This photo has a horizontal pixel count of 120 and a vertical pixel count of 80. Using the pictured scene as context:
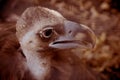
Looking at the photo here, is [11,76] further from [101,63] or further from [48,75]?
[101,63]

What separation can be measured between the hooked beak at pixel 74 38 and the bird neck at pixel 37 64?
4cm

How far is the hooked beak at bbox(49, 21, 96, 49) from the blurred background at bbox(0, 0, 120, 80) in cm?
9

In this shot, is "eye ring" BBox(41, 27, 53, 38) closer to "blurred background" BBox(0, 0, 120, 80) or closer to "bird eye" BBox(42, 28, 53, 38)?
"bird eye" BBox(42, 28, 53, 38)

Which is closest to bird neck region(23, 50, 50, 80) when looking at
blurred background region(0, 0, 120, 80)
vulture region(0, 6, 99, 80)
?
vulture region(0, 6, 99, 80)

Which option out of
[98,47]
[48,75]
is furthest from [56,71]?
[98,47]

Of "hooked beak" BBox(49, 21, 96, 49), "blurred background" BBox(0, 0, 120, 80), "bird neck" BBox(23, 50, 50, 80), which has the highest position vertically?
"blurred background" BBox(0, 0, 120, 80)

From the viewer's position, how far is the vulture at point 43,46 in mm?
822

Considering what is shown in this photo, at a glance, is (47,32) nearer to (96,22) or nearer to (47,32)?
(47,32)

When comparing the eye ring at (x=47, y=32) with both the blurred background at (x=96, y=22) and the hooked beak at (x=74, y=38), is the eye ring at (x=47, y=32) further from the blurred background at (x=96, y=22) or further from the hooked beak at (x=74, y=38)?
the blurred background at (x=96, y=22)

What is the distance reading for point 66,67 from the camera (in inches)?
35.8

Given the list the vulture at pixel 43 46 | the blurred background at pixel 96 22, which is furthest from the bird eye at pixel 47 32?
the blurred background at pixel 96 22

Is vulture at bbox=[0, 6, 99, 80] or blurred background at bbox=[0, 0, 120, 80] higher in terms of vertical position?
blurred background at bbox=[0, 0, 120, 80]

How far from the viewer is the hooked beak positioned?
2.72 ft

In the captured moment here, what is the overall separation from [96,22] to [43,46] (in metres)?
0.21
